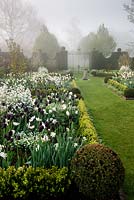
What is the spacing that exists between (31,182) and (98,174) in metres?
0.95

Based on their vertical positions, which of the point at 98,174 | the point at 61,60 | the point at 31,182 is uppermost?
the point at 61,60

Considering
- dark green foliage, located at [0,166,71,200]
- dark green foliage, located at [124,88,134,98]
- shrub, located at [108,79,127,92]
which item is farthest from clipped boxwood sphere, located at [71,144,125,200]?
shrub, located at [108,79,127,92]

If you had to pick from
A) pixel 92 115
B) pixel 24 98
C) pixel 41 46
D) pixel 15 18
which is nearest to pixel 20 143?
pixel 24 98

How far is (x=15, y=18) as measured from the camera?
5522cm

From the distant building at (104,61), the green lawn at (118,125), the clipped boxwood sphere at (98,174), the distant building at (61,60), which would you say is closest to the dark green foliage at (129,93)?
the green lawn at (118,125)

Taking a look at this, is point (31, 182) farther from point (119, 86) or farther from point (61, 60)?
point (61, 60)

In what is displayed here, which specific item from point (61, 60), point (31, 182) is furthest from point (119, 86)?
point (61, 60)

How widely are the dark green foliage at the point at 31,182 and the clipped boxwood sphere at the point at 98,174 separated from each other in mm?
275

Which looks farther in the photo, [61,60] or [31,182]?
[61,60]

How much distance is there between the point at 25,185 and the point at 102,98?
12732 mm

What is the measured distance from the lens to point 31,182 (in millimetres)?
5148

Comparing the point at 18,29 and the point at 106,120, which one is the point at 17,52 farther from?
the point at 18,29

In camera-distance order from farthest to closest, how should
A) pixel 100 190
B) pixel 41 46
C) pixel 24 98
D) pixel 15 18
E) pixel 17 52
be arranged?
pixel 15 18 < pixel 41 46 < pixel 17 52 < pixel 24 98 < pixel 100 190

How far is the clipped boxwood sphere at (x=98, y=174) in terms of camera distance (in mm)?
4859
